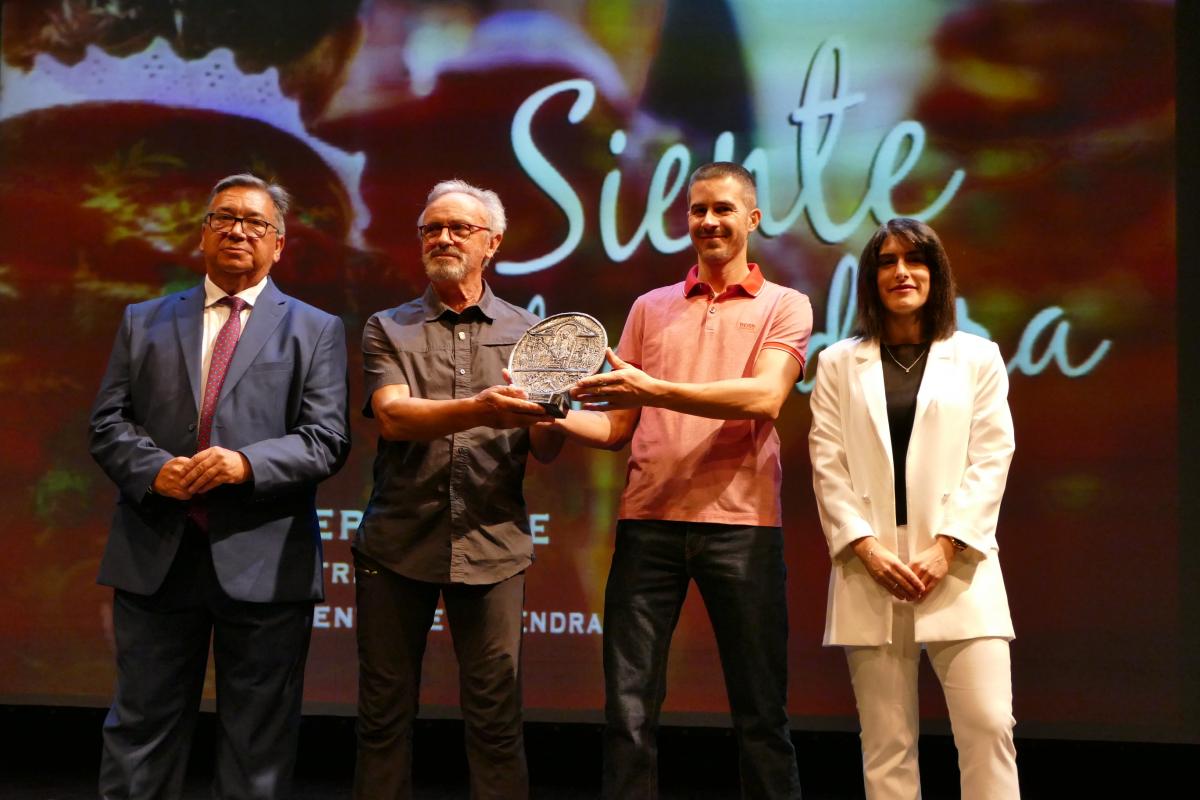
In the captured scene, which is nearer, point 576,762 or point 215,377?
point 215,377

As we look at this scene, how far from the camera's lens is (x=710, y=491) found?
2.69m

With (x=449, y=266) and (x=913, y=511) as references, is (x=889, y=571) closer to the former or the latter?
(x=913, y=511)

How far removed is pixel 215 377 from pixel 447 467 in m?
0.67

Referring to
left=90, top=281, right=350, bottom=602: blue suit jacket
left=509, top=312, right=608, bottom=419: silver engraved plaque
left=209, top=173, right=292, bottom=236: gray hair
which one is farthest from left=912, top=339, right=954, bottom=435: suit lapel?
left=209, top=173, right=292, bottom=236: gray hair

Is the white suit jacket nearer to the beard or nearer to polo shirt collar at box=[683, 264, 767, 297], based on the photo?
polo shirt collar at box=[683, 264, 767, 297]

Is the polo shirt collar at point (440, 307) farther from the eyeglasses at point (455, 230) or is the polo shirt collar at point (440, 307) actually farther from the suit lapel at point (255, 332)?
the suit lapel at point (255, 332)

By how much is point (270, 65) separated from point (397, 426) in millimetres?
2275

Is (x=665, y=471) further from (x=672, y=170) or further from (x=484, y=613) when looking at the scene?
(x=672, y=170)

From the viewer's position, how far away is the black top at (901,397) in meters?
2.63

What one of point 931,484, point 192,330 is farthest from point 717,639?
point 192,330

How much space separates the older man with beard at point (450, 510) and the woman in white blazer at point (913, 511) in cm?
82

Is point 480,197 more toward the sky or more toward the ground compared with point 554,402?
more toward the sky

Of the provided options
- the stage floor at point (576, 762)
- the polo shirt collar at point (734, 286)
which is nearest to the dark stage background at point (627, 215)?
the stage floor at point (576, 762)

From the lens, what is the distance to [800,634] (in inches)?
154
